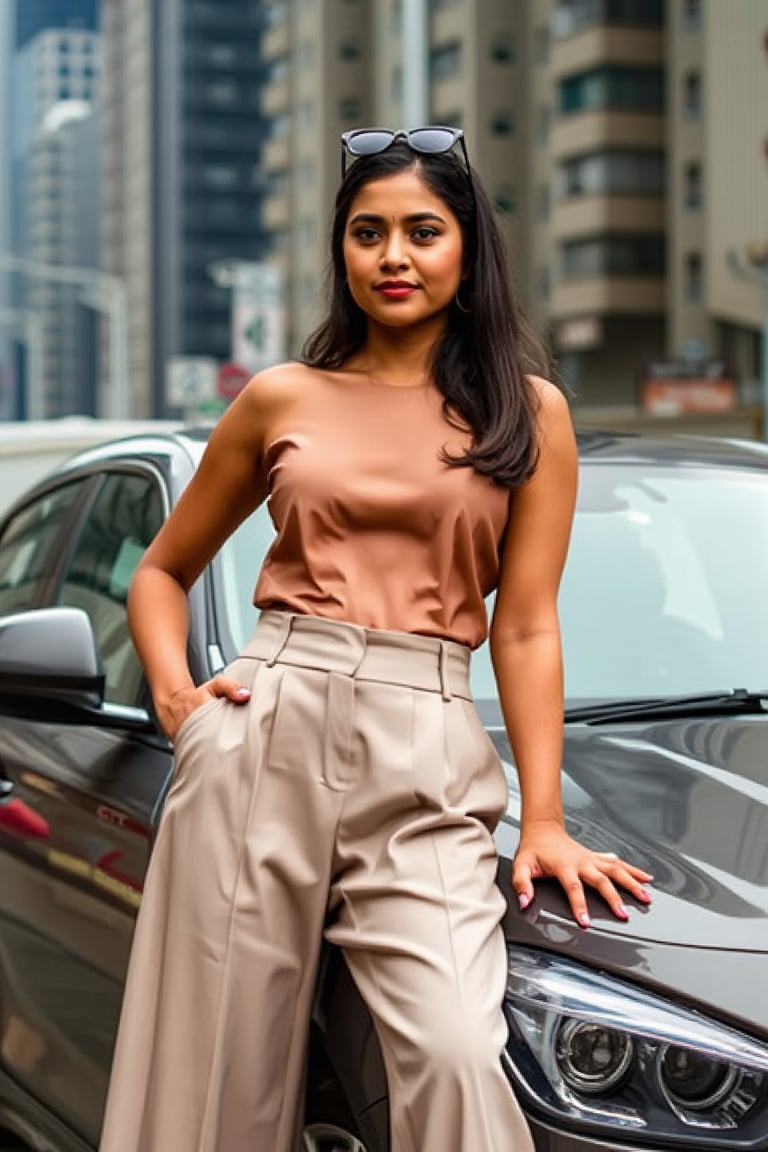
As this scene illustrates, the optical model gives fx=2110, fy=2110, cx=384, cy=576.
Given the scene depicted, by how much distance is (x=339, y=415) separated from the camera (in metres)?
2.74

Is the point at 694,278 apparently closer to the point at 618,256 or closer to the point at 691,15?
the point at 618,256

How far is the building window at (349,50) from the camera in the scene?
253 ft

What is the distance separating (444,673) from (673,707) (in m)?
0.86

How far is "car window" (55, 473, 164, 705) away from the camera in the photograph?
3.80 meters

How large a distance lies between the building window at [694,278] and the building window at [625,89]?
16.9ft

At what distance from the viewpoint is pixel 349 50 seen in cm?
7750

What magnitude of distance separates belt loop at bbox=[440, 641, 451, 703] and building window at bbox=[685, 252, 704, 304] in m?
56.7

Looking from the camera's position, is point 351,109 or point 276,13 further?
point 276,13

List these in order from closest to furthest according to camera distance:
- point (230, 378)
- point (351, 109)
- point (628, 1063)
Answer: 1. point (628, 1063)
2. point (230, 378)
3. point (351, 109)

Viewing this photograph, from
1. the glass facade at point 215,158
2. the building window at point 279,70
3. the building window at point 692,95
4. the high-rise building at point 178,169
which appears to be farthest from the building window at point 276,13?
the glass facade at point 215,158

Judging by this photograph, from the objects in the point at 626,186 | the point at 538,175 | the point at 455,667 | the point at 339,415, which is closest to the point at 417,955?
the point at 455,667

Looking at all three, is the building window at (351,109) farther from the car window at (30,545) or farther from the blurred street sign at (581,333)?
the car window at (30,545)

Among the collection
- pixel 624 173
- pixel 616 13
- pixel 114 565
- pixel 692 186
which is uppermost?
pixel 616 13

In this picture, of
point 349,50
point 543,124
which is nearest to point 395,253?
point 543,124
